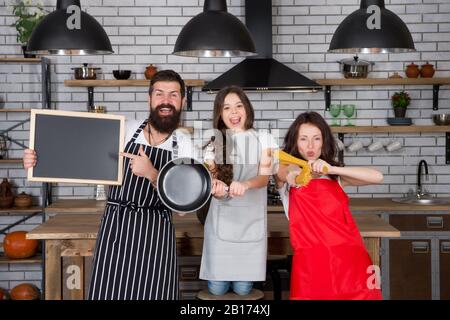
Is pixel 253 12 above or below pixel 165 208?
Answer: above

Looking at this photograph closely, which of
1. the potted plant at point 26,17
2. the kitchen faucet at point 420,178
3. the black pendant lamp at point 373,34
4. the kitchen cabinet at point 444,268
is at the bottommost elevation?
the kitchen cabinet at point 444,268

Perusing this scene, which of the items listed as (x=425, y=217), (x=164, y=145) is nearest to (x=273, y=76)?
(x=425, y=217)

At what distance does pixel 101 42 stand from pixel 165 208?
120 centimetres

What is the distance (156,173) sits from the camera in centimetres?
334

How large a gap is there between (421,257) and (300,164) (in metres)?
2.89

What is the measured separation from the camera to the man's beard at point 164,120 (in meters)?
3.39

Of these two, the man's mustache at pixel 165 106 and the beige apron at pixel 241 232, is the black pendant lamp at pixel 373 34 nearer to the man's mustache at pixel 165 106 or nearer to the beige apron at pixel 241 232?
the beige apron at pixel 241 232

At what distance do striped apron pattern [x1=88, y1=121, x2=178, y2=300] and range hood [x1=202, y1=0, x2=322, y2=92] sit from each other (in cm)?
252

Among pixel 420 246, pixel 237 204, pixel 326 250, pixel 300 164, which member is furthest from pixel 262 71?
pixel 326 250

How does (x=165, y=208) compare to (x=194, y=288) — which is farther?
(x=194, y=288)

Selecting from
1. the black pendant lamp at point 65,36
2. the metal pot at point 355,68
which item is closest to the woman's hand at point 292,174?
the black pendant lamp at point 65,36

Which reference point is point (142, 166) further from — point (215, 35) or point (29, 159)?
point (215, 35)

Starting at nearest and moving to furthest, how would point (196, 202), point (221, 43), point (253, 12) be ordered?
point (196, 202), point (221, 43), point (253, 12)

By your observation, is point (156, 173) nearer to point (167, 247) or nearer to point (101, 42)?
point (167, 247)
